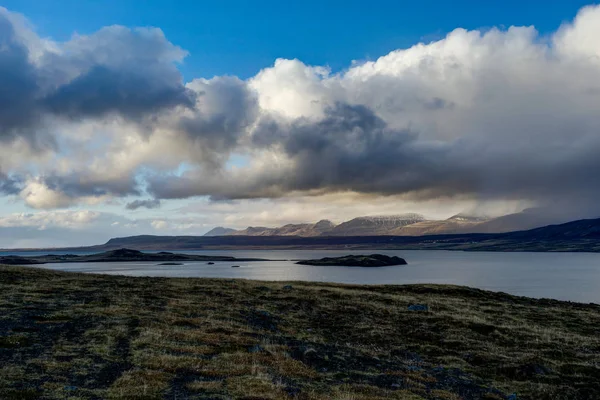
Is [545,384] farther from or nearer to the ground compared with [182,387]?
nearer to the ground

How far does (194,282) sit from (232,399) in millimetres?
52828

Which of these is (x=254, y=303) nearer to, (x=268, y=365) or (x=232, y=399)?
(x=268, y=365)

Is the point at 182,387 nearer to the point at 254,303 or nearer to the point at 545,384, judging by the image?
the point at 545,384

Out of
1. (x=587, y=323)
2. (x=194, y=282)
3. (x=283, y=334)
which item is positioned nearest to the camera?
(x=283, y=334)

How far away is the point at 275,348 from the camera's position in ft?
91.5

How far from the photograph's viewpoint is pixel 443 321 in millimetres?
42188

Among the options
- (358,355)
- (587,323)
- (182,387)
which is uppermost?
(182,387)

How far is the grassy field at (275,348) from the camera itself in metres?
19.3

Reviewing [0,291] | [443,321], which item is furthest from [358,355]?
[0,291]

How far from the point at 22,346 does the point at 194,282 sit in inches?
1736

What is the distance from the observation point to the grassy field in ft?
63.3

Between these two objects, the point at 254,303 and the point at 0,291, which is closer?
the point at 0,291

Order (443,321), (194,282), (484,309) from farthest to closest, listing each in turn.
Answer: (194,282)
(484,309)
(443,321)

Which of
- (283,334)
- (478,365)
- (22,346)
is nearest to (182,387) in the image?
(22,346)
